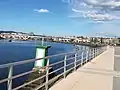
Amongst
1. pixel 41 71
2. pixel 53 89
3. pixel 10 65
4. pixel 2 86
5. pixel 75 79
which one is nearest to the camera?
pixel 10 65

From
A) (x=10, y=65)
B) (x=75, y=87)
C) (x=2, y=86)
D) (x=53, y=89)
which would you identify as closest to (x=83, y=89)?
(x=75, y=87)

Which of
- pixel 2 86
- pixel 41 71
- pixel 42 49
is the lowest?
pixel 2 86

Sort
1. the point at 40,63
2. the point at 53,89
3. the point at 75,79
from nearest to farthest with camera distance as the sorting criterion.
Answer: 1. the point at 53,89
2. the point at 75,79
3. the point at 40,63

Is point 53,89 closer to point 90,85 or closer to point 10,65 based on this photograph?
point 90,85

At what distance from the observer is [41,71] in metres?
→ 16.6

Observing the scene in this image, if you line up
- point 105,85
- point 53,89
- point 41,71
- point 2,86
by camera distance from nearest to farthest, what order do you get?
point 53,89, point 105,85, point 41,71, point 2,86

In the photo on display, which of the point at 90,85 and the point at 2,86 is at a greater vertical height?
the point at 90,85

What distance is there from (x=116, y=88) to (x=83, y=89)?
118 centimetres

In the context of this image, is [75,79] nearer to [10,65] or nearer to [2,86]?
[10,65]

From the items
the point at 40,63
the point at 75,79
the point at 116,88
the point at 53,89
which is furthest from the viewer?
the point at 40,63

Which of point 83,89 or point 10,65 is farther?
point 83,89

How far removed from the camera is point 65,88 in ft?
28.4

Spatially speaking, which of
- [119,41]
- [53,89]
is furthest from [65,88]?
[119,41]

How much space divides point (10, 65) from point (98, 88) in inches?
175
